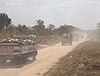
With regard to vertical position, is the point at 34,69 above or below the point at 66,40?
below

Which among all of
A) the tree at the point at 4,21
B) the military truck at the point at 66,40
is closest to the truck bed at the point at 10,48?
the military truck at the point at 66,40

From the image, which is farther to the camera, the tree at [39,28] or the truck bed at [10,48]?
the tree at [39,28]

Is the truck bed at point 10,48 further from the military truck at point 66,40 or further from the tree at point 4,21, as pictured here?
the tree at point 4,21

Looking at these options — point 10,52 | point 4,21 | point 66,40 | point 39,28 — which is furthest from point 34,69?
point 39,28

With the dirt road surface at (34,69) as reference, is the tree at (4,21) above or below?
above

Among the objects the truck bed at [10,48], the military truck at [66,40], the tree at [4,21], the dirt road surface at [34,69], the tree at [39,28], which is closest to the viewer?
the dirt road surface at [34,69]

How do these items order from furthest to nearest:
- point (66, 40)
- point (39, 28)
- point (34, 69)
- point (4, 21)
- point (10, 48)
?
point (39, 28)
point (4, 21)
point (66, 40)
point (10, 48)
point (34, 69)

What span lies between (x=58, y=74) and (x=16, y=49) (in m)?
7.92

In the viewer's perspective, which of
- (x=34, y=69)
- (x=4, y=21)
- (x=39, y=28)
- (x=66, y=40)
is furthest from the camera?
(x=39, y=28)

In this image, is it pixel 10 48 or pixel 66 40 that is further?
pixel 66 40

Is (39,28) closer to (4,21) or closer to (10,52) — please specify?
(4,21)

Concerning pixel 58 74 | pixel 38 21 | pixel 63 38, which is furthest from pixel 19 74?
pixel 38 21

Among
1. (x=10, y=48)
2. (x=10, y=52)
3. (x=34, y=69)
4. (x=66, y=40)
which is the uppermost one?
(x=10, y=48)

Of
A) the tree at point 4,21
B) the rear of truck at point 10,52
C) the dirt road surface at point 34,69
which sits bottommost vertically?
the dirt road surface at point 34,69
